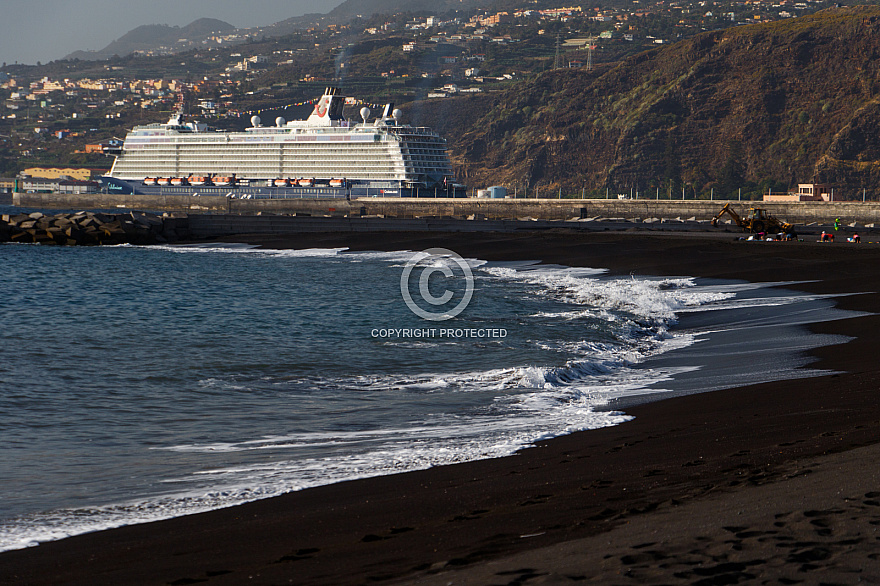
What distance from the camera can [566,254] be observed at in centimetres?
3591

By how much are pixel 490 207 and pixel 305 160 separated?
3174cm

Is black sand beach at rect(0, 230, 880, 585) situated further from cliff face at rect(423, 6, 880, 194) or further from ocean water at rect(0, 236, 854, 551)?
cliff face at rect(423, 6, 880, 194)

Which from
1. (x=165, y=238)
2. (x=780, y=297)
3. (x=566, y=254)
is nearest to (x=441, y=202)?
(x=165, y=238)

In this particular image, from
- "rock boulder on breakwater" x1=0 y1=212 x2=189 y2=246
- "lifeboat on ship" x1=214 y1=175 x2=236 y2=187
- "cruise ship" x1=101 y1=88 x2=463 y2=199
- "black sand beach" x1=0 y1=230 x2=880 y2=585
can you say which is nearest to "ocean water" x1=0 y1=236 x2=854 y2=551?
"black sand beach" x1=0 y1=230 x2=880 y2=585

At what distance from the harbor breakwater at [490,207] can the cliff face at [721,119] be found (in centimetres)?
4204

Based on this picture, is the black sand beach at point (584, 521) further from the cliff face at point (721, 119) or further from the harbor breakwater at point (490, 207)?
the cliff face at point (721, 119)

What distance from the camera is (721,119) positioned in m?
123

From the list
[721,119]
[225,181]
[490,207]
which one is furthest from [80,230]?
[721,119]

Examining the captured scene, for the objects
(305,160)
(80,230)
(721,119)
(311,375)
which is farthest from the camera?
(721,119)

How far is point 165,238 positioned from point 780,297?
40507 mm

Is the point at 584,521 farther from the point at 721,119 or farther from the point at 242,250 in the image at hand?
the point at 721,119

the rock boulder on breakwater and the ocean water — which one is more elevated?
the rock boulder on breakwater

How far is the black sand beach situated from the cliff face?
Answer: 108 meters

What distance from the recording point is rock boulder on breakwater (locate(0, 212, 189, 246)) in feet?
155
